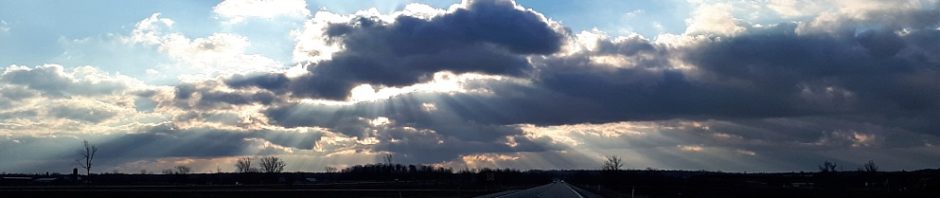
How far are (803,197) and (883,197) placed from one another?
753 centimetres

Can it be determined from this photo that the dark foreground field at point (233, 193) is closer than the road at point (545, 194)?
No

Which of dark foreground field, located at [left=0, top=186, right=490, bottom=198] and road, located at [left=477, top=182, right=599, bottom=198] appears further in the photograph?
dark foreground field, located at [left=0, top=186, right=490, bottom=198]

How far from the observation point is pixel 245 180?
197375 millimetres

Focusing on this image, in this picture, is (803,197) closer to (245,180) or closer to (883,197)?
(883,197)

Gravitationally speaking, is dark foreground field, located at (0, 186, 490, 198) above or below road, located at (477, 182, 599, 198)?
above

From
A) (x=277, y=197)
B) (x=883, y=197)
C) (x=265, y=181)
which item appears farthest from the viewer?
(x=265, y=181)

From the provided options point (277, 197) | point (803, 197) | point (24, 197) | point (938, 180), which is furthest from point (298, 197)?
point (938, 180)

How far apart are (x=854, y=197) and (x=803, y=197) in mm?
4748

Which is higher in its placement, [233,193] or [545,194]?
[233,193]

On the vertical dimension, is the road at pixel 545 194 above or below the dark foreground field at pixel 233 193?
below

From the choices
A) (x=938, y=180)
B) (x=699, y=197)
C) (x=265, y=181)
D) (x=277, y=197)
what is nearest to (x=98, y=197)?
(x=277, y=197)

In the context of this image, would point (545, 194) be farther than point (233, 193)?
No

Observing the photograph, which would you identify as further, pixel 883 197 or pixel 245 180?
pixel 245 180

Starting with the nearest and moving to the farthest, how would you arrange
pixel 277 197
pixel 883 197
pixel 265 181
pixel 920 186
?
1. pixel 883 197
2. pixel 277 197
3. pixel 920 186
4. pixel 265 181
